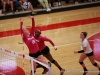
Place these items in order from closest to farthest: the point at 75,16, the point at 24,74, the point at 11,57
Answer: the point at 24,74, the point at 11,57, the point at 75,16

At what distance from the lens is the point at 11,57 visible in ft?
30.2

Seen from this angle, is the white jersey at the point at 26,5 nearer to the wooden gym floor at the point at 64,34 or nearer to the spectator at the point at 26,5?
the spectator at the point at 26,5

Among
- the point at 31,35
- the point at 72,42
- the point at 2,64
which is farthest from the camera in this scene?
the point at 72,42

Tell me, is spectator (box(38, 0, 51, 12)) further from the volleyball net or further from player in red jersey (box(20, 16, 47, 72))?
player in red jersey (box(20, 16, 47, 72))

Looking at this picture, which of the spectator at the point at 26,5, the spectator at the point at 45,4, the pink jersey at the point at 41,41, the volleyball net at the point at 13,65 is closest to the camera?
the pink jersey at the point at 41,41

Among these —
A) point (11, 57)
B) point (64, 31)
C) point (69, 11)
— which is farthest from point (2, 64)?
point (69, 11)

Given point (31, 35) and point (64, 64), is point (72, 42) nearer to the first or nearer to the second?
point (64, 64)

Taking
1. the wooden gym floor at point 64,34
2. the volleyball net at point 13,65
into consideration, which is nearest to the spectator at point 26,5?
the wooden gym floor at point 64,34

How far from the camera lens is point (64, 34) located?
12.4 m

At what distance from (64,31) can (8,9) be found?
19.1ft

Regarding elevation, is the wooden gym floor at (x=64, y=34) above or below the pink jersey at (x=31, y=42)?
below

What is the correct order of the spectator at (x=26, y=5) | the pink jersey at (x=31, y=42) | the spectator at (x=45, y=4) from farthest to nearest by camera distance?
the spectator at (x=45, y=4)
the spectator at (x=26, y=5)
the pink jersey at (x=31, y=42)

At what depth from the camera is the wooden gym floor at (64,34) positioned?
877 centimetres

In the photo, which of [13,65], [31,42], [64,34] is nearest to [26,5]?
[64,34]
